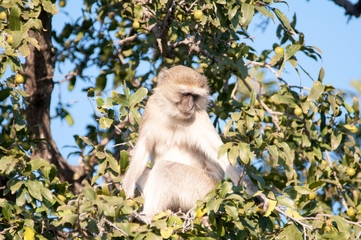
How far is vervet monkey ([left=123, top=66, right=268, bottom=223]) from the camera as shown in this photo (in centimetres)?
544

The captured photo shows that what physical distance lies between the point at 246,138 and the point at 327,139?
1.58 metres

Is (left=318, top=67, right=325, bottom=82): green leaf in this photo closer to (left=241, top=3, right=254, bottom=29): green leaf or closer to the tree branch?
(left=241, top=3, right=254, bottom=29): green leaf

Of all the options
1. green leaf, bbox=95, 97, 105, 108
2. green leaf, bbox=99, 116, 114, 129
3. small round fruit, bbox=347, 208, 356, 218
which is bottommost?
small round fruit, bbox=347, 208, 356, 218

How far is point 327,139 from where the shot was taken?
5570 mm

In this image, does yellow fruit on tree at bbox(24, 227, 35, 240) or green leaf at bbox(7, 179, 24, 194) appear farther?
green leaf at bbox(7, 179, 24, 194)

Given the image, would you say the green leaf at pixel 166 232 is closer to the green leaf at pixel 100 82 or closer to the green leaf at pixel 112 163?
the green leaf at pixel 112 163

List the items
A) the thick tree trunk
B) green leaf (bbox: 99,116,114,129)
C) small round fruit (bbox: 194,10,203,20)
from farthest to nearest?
the thick tree trunk
small round fruit (bbox: 194,10,203,20)
green leaf (bbox: 99,116,114,129)

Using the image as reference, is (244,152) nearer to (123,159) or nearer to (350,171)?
(123,159)

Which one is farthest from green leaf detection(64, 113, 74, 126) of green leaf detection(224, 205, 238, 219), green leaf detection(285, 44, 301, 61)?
green leaf detection(224, 205, 238, 219)

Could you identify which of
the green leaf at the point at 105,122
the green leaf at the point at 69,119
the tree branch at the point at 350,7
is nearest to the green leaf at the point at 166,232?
the green leaf at the point at 105,122

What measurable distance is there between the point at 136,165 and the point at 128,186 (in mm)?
297

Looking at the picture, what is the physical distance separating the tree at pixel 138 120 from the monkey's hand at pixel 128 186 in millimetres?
105

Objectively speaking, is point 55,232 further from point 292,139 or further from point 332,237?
point 292,139

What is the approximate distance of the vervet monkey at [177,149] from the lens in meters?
5.44
